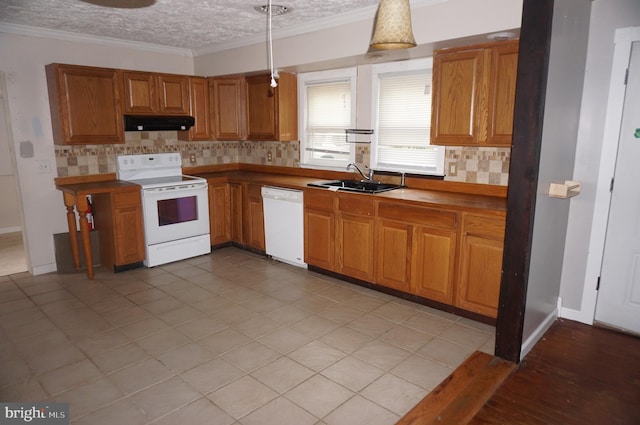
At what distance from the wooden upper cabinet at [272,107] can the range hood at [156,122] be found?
2.54 feet

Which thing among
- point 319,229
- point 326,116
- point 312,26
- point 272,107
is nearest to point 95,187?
point 272,107

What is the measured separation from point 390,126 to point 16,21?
3740 mm

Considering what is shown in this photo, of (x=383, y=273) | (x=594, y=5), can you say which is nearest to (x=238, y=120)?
(x=383, y=273)

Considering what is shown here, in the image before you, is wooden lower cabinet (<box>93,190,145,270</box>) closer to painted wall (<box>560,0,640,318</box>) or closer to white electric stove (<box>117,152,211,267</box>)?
white electric stove (<box>117,152,211,267</box>)

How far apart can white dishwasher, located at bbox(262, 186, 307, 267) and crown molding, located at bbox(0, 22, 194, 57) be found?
2214mm

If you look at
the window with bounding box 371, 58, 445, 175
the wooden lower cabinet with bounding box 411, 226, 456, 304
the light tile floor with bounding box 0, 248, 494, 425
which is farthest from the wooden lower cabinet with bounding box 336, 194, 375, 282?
the window with bounding box 371, 58, 445, 175

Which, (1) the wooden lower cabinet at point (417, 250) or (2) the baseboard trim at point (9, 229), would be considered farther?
(2) the baseboard trim at point (9, 229)

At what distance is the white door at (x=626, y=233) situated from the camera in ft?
9.44

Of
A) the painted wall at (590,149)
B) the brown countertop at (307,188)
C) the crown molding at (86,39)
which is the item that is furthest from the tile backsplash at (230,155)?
the crown molding at (86,39)

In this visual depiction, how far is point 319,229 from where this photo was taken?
4312 mm

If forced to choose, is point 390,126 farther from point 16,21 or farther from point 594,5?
point 16,21

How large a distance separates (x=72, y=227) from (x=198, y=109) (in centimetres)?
200

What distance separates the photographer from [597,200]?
3.08 meters

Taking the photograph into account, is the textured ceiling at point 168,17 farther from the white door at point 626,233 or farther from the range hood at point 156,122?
the white door at point 626,233
